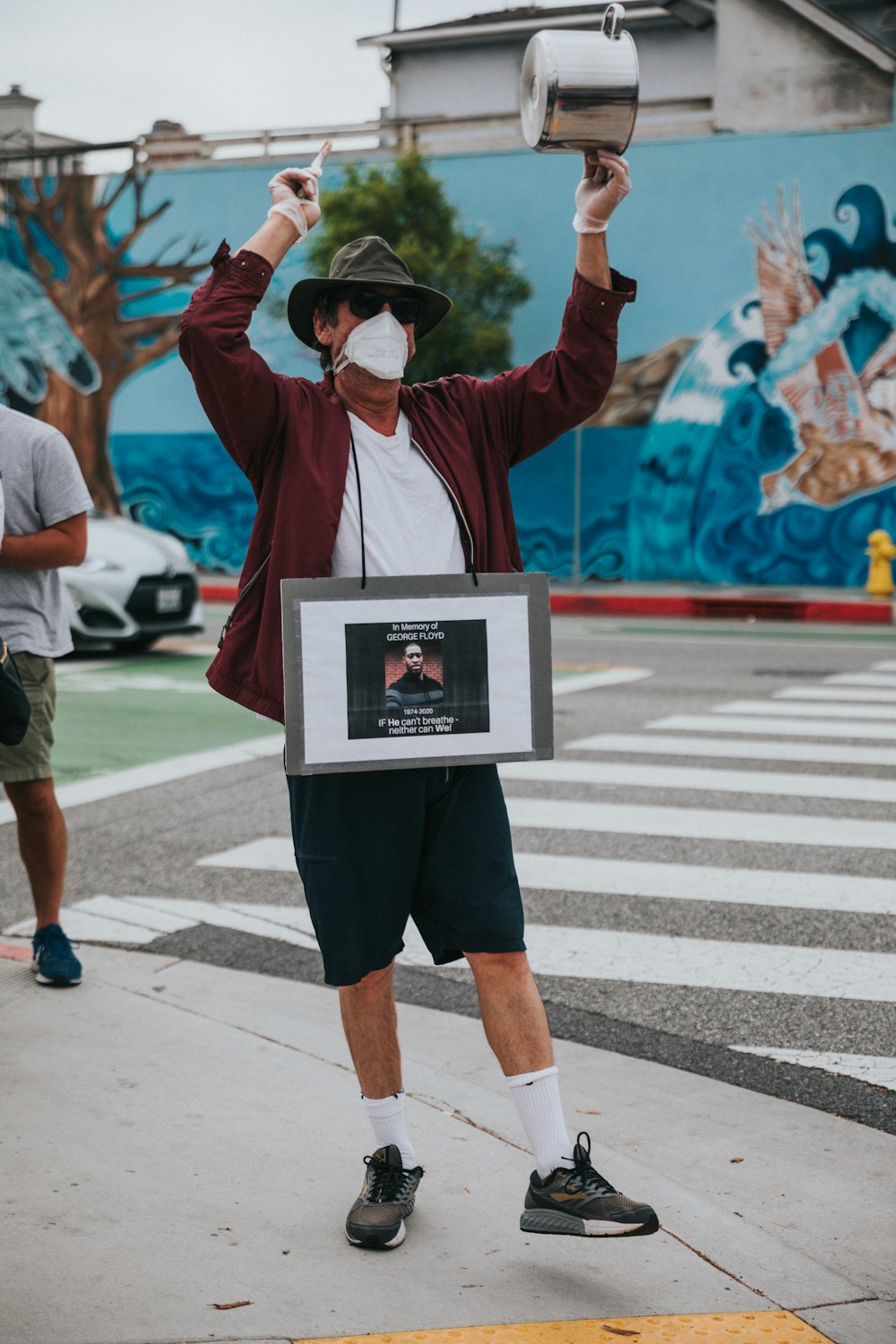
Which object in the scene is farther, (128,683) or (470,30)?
(470,30)

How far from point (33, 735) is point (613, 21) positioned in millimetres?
2681

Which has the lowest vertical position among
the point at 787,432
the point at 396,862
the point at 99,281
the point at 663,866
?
the point at 663,866

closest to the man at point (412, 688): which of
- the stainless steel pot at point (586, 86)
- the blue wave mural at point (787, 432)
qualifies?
the stainless steel pot at point (586, 86)

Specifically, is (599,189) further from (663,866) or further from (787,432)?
(787,432)

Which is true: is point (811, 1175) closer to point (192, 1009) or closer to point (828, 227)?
point (192, 1009)

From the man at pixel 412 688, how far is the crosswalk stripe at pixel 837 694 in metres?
8.50

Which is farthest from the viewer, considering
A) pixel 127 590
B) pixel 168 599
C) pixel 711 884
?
pixel 168 599

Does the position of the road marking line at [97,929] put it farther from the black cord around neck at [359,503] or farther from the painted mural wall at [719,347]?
the painted mural wall at [719,347]

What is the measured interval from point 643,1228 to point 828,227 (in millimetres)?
19745

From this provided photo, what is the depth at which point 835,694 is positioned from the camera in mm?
11414

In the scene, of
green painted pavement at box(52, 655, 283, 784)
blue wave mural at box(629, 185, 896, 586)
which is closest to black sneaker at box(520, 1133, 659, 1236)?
green painted pavement at box(52, 655, 283, 784)

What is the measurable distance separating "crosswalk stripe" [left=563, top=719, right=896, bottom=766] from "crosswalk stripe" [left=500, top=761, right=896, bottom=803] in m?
Result: 0.44

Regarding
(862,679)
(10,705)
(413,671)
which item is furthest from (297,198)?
(862,679)

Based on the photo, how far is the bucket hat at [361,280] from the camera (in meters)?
3.12
